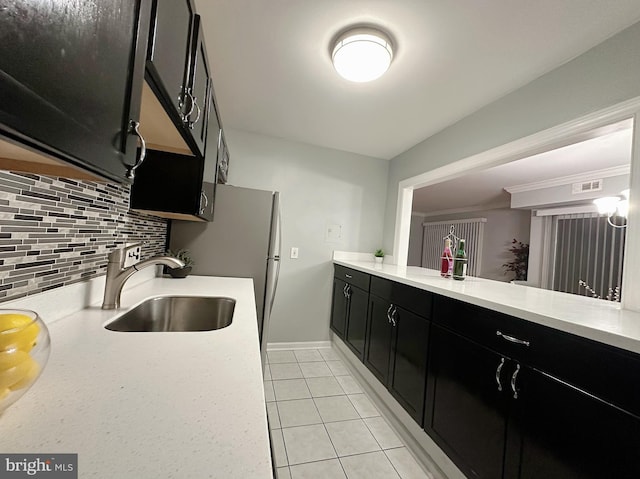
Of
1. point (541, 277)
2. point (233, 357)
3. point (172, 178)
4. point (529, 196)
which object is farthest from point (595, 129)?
point (541, 277)

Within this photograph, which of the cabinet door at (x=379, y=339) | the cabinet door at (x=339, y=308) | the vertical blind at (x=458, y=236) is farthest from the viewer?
the vertical blind at (x=458, y=236)

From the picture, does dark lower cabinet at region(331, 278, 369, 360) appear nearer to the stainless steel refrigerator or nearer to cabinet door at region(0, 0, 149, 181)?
the stainless steel refrigerator

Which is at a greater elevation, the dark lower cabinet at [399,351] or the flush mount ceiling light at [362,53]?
the flush mount ceiling light at [362,53]

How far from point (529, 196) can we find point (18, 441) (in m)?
5.35

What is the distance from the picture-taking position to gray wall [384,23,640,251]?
127 cm

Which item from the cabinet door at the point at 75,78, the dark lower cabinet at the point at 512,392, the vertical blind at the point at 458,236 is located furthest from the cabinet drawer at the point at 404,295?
the vertical blind at the point at 458,236

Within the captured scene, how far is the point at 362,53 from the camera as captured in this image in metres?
1.47

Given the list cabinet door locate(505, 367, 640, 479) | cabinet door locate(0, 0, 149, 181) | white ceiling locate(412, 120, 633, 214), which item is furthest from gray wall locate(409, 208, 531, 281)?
cabinet door locate(0, 0, 149, 181)

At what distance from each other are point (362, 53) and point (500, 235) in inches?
212

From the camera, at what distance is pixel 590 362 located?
868mm

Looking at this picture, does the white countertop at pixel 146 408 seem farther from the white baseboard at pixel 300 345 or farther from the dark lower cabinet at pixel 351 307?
the white baseboard at pixel 300 345

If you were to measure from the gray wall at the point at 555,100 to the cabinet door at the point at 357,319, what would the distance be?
138cm

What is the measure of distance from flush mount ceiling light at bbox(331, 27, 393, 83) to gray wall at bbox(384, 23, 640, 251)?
0.91 metres

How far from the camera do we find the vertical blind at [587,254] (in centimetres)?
362
